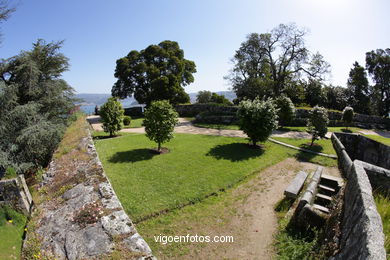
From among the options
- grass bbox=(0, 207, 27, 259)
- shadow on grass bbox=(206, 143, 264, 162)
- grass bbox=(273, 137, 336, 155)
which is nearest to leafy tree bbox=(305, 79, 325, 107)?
grass bbox=(273, 137, 336, 155)

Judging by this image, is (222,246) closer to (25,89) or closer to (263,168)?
(263,168)

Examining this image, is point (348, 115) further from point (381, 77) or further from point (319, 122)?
point (381, 77)

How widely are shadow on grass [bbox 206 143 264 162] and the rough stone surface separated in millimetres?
6531

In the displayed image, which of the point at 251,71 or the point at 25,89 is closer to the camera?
the point at 25,89

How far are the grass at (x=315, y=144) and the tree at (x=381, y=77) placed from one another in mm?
22596

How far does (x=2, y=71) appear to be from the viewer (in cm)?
879

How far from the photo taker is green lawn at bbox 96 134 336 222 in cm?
598

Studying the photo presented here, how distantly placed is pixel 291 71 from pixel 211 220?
2101 cm

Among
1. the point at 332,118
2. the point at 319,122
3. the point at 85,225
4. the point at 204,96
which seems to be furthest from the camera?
the point at 204,96

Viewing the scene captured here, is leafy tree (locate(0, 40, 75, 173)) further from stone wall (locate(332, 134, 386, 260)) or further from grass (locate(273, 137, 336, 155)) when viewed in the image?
grass (locate(273, 137, 336, 155))

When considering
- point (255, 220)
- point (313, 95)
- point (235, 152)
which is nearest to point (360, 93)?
point (313, 95)

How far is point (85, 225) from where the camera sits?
2.70 meters

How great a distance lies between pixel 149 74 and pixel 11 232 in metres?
22.5

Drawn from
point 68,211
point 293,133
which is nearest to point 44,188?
point 68,211
